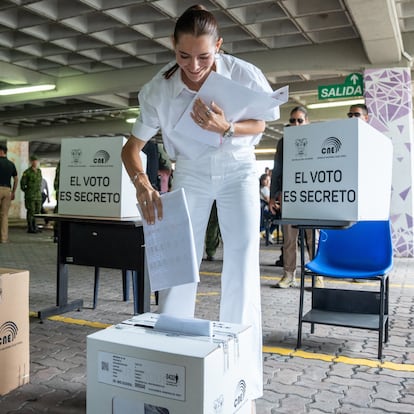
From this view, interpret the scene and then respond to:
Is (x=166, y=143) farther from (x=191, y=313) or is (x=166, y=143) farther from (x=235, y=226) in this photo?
(x=191, y=313)

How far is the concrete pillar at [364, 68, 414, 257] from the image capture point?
739cm

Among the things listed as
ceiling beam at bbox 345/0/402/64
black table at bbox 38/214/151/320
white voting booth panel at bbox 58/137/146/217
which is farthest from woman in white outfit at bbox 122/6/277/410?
ceiling beam at bbox 345/0/402/64

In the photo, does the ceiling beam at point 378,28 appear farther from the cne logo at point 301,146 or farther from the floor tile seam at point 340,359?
the floor tile seam at point 340,359

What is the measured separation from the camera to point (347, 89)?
805cm

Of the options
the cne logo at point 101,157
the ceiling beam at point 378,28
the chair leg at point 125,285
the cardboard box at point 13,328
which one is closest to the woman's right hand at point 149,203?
the cardboard box at point 13,328

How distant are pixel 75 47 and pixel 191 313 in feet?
24.1

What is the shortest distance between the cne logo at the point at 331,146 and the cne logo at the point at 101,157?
1491 millimetres

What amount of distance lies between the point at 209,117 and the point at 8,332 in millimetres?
1339

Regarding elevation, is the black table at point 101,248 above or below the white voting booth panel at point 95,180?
below

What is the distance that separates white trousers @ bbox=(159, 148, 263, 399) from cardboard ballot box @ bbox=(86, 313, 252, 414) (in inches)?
8.1

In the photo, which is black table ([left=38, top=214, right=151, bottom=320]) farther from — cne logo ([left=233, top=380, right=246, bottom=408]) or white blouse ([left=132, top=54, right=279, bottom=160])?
cne logo ([left=233, top=380, right=246, bottom=408])

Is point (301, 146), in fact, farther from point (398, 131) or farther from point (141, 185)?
point (398, 131)

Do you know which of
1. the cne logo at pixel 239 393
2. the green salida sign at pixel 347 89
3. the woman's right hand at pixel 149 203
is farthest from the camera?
the green salida sign at pixel 347 89

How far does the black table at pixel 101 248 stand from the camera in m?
3.21
